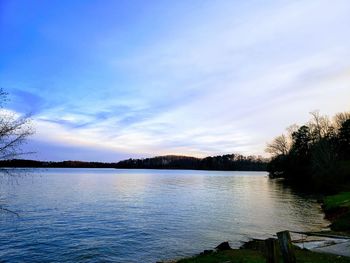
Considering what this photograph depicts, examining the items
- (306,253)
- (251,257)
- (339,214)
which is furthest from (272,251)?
(339,214)

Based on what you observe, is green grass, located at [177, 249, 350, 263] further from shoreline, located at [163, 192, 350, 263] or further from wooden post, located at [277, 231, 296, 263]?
wooden post, located at [277, 231, 296, 263]

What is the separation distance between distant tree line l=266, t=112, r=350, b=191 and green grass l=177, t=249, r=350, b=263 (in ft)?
192

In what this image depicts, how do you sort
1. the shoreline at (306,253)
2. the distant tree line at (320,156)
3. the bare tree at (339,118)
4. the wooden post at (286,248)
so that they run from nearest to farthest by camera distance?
1. the wooden post at (286,248)
2. the shoreline at (306,253)
3. the distant tree line at (320,156)
4. the bare tree at (339,118)

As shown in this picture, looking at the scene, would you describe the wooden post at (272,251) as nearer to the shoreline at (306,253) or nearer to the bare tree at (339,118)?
the shoreline at (306,253)

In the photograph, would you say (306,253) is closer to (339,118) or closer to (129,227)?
(129,227)

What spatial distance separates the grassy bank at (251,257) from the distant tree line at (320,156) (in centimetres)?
5848

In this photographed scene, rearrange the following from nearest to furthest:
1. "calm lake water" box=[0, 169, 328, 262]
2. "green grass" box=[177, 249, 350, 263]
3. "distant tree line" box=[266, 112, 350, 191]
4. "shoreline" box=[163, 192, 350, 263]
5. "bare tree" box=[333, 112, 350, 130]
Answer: "green grass" box=[177, 249, 350, 263], "shoreline" box=[163, 192, 350, 263], "calm lake water" box=[0, 169, 328, 262], "distant tree line" box=[266, 112, 350, 191], "bare tree" box=[333, 112, 350, 130]

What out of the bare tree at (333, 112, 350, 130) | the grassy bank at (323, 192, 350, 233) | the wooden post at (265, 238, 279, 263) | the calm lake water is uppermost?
the bare tree at (333, 112, 350, 130)

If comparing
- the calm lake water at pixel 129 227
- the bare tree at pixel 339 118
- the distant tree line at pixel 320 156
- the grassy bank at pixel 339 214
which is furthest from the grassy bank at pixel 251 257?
the bare tree at pixel 339 118

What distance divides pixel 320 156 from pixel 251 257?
7334 centimetres

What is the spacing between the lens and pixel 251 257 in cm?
1895

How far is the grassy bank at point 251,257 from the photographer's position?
1662 cm

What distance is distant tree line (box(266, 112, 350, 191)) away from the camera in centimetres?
7856

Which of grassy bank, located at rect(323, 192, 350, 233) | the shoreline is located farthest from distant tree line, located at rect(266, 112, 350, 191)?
the shoreline
